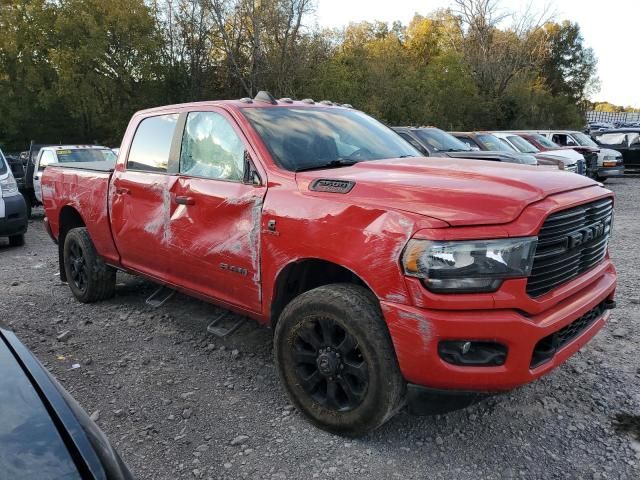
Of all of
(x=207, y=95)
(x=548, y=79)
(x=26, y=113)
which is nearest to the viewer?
(x=26, y=113)

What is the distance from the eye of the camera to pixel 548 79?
169ft

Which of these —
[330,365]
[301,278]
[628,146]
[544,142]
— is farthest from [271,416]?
[628,146]

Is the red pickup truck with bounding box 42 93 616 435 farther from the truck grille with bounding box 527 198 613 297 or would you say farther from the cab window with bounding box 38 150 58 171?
the cab window with bounding box 38 150 58 171

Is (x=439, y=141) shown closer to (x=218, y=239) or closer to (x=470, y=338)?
(x=218, y=239)

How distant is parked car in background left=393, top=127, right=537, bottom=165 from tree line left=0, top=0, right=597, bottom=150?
17.1 m

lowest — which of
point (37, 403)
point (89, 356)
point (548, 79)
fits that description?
point (89, 356)

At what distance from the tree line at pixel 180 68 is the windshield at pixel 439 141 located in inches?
670

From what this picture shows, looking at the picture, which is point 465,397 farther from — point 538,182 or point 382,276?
point 538,182

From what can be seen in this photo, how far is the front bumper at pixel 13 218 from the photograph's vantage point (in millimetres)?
8148

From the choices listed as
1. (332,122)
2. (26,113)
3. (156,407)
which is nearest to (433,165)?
(332,122)

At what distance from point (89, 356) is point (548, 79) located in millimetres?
55559

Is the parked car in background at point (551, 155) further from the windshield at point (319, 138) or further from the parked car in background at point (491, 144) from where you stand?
the windshield at point (319, 138)

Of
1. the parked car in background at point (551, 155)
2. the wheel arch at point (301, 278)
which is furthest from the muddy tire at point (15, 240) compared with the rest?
the parked car in background at point (551, 155)

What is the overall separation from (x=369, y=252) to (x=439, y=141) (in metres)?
8.78
